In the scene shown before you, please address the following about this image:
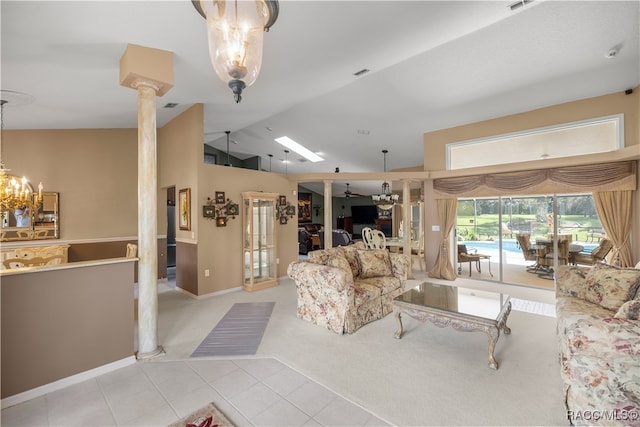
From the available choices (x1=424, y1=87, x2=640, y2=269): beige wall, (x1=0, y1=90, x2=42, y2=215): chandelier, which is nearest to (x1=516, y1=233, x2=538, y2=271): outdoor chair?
(x1=424, y1=87, x2=640, y2=269): beige wall

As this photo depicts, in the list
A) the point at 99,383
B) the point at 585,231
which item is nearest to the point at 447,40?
the point at 585,231

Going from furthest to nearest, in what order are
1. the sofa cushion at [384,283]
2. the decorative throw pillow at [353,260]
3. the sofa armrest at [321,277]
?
the decorative throw pillow at [353,260]
the sofa cushion at [384,283]
the sofa armrest at [321,277]

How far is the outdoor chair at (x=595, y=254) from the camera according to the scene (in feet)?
14.6

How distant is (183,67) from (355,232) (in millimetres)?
11535

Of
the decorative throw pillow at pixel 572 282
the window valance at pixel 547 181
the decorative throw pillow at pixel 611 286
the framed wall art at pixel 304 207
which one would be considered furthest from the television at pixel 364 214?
the decorative throw pillow at pixel 611 286

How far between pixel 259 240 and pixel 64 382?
3361 mm

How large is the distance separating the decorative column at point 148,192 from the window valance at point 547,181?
5320 millimetres

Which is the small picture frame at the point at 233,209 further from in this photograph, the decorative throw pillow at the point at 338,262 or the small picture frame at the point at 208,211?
the decorative throw pillow at the point at 338,262

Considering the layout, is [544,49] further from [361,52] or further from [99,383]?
[99,383]

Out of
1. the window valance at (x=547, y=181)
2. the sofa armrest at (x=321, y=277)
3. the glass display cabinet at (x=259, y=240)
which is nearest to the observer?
the sofa armrest at (x=321, y=277)

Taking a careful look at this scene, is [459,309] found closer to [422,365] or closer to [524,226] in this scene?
[422,365]

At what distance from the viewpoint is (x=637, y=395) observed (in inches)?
61.2

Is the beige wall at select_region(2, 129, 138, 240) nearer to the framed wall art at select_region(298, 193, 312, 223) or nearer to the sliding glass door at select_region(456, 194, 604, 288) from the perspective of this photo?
the sliding glass door at select_region(456, 194, 604, 288)

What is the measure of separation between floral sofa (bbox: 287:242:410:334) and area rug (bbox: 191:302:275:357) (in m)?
0.64
